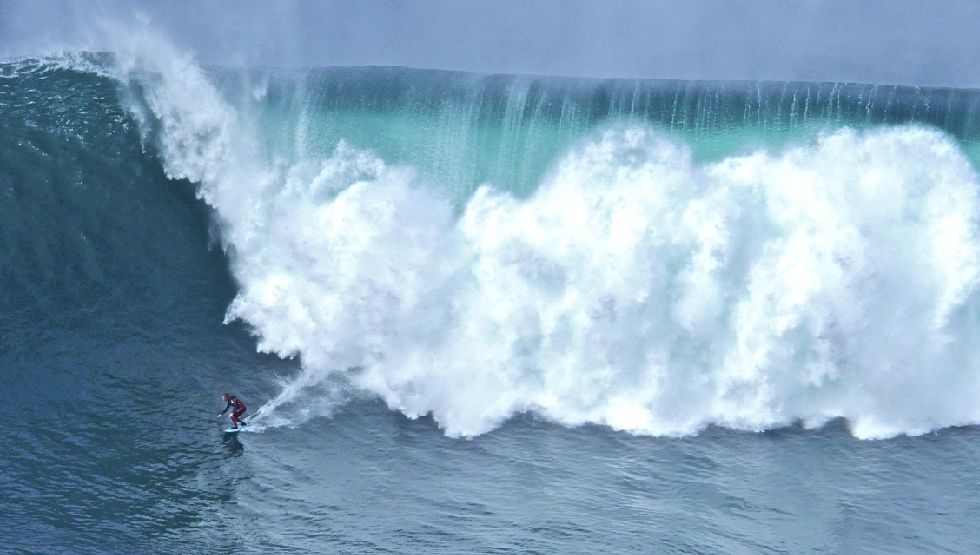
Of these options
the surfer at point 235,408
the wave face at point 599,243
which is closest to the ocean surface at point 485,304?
the wave face at point 599,243

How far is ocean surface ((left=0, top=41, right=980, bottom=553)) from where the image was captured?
17938 mm

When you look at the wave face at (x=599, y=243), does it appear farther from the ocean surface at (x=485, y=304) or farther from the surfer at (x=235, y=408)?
the surfer at (x=235, y=408)

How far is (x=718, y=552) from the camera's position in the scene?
629 inches

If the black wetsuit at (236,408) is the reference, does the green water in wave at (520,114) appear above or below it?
above

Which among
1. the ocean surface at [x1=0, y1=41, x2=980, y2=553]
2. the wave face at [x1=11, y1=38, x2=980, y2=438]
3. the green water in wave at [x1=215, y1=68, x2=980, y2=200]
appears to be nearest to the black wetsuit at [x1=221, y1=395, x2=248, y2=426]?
the ocean surface at [x1=0, y1=41, x2=980, y2=553]

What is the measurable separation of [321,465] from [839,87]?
14.0 meters

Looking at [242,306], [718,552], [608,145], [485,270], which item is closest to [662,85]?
[608,145]

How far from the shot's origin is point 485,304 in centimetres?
2261

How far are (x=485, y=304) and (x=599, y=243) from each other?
2.70 m

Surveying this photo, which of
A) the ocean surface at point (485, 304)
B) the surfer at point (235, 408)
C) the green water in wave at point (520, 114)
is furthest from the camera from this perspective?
the green water in wave at point (520, 114)

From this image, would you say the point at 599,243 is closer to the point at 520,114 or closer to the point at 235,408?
the point at 520,114

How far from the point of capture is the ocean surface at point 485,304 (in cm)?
1794

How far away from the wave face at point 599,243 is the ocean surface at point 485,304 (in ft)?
0.21

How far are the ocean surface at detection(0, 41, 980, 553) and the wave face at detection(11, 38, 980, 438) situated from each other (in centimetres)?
6
